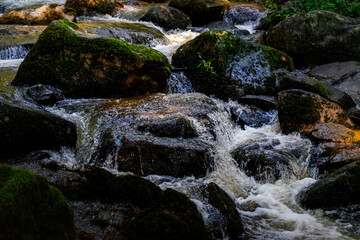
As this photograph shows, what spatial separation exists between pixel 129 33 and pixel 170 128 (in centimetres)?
734

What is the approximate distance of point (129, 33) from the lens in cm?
1218

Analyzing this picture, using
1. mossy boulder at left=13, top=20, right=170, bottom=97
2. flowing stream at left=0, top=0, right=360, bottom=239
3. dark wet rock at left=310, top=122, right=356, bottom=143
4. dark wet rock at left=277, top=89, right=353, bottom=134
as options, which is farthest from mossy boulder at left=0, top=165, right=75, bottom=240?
dark wet rock at left=277, top=89, right=353, bottom=134

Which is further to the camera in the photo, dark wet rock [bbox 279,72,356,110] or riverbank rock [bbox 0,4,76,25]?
riverbank rock [bbox 0,4,76,25]

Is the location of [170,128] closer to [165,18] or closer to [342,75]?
[342,75]

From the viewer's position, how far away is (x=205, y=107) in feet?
22.8

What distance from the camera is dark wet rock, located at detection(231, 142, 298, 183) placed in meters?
5.56

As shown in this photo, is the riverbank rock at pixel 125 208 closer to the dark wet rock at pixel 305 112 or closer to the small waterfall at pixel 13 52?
the dark wet rock at pixel 305 112

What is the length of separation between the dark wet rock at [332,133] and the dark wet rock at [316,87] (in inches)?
38.7

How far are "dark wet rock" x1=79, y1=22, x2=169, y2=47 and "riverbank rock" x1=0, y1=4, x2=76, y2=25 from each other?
52.7 inches

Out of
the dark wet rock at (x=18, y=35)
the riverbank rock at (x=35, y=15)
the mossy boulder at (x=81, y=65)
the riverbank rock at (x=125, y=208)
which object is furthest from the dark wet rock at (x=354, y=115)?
the riverbank rock at (x=35, y=15)

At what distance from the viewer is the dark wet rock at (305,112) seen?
671 centimetres

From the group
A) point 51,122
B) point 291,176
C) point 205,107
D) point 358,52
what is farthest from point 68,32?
point 358,52

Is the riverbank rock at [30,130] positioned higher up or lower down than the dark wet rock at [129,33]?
lower down

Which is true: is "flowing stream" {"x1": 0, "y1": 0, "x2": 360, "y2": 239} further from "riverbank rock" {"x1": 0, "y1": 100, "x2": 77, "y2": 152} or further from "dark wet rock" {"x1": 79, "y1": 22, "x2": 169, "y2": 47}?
"dark wet rock" {"x1": 79, "y1": 22, "x2": 169, "y2": 47}
